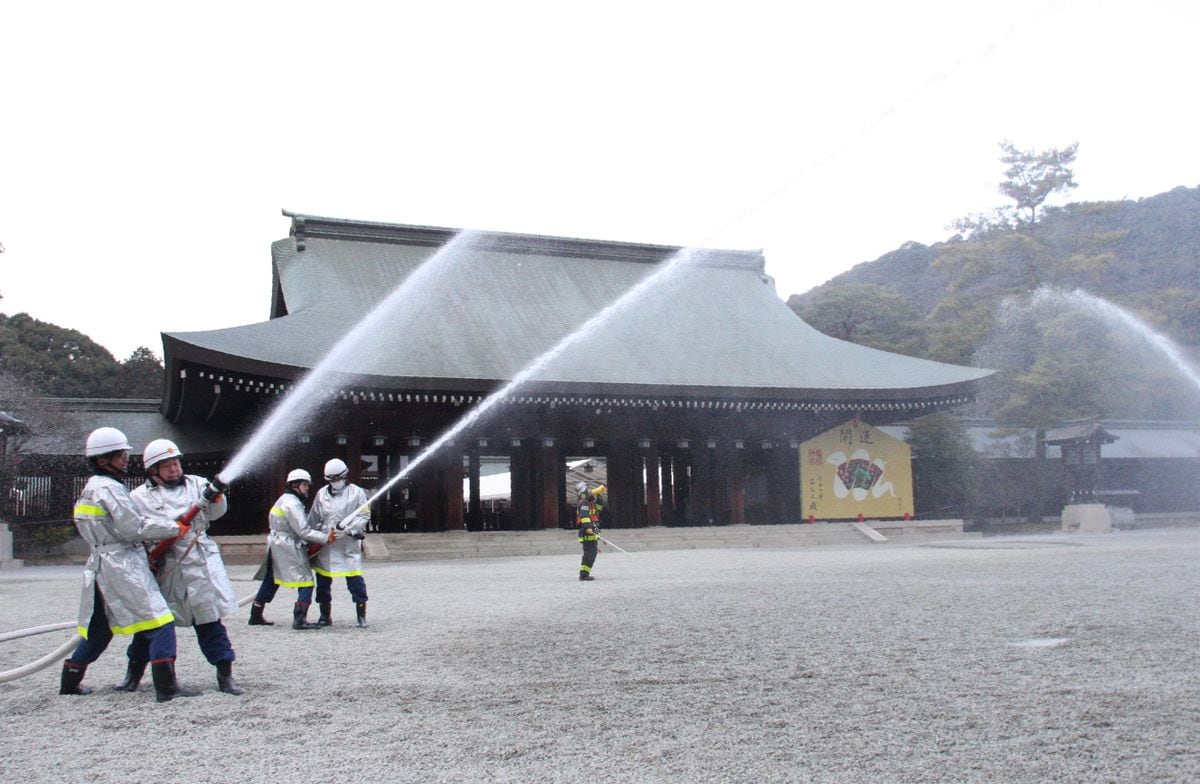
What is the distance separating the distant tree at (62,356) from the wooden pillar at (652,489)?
2614 centimetres

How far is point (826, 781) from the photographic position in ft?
13.0

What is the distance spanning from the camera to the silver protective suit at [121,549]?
19.0 ft

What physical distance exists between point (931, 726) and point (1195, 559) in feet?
38.5

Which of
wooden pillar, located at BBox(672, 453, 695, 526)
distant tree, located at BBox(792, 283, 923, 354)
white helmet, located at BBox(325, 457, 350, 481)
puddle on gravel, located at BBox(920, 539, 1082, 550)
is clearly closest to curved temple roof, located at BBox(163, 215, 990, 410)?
wooden pillar, located at BBox(672, 453, 695, 526)

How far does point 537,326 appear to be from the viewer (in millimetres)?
27125

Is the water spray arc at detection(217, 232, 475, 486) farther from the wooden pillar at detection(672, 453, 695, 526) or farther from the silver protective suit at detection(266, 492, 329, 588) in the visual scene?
the wooden pillar at detection(672, 453, 695, 526)

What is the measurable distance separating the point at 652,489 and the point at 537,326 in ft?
17.9

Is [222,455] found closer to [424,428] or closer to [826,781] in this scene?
[424,428]

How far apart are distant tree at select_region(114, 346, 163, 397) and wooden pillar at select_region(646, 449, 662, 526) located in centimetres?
2522

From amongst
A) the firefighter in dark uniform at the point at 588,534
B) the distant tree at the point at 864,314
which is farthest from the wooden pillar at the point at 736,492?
the distant tree at the point at 864,314

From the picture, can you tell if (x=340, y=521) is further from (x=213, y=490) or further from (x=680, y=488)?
(x=680, y=488)

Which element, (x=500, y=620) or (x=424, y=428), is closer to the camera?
(x=500, y=620)

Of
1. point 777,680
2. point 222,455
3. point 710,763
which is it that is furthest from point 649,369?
point 710,763

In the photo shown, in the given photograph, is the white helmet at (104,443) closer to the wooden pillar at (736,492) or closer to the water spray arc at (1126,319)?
the wooden pillar at (736,492)
